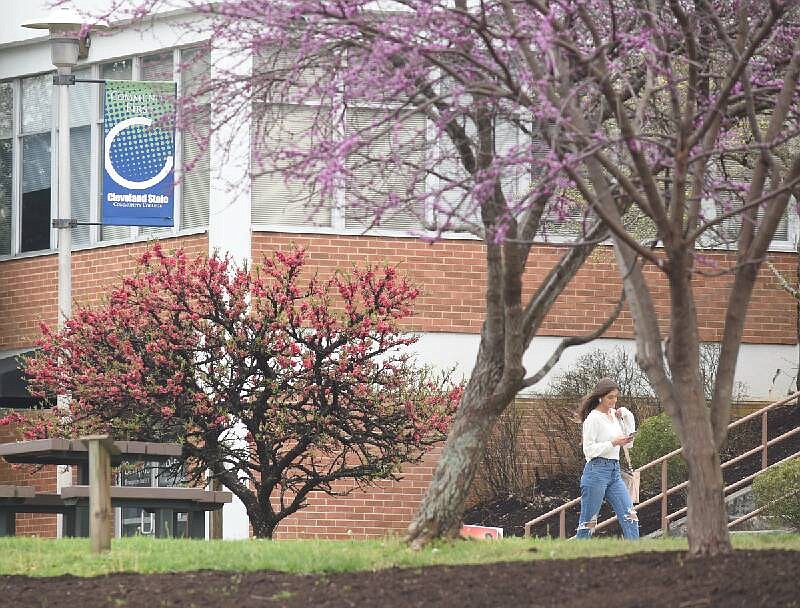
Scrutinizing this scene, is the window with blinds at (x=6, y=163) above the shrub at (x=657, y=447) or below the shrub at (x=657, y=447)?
above

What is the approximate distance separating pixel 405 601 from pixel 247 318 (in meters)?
6.83

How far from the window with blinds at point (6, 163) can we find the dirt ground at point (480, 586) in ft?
46.3

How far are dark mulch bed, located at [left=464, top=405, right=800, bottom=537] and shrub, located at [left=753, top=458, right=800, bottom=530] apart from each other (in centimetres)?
247

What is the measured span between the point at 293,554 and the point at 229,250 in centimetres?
1033

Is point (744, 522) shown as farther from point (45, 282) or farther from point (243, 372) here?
point (45, 282)

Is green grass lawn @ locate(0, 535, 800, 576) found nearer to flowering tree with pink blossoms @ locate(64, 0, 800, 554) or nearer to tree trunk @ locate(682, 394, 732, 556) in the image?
flowering tree with pink blossoms @ locate(64, 0, 800, 554)

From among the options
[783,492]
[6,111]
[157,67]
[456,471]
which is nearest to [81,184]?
[6,111]

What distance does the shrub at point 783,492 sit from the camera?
16594 millimetres

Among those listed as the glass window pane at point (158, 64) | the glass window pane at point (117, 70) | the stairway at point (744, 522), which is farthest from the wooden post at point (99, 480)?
the glass window pane at point (117, 70)

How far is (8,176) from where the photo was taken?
2388 centimetres

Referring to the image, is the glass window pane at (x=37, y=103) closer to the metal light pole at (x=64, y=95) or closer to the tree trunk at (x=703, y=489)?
the metal light pole at (x=64, y=95)

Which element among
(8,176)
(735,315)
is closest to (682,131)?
(735,315)

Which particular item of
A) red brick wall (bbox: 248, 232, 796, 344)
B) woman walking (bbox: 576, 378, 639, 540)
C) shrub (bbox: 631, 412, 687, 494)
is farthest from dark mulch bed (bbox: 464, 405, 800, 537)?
woman walking (bbox: 576, 378, 639, 540)

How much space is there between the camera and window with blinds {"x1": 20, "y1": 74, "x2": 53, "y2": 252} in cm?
2352
